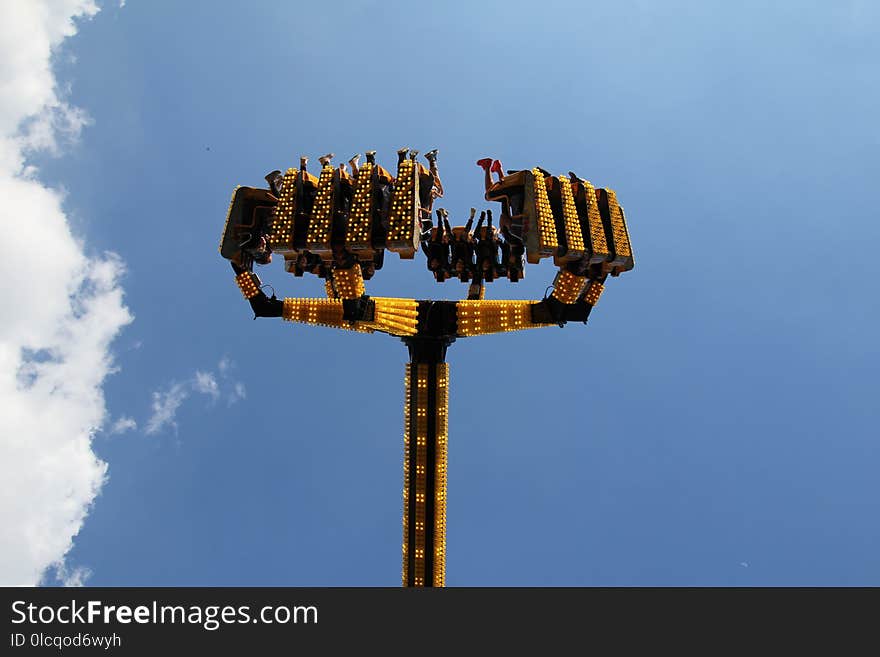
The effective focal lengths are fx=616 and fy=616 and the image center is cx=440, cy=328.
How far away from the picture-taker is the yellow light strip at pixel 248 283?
616 inches

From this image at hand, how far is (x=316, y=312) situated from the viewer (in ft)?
52.2

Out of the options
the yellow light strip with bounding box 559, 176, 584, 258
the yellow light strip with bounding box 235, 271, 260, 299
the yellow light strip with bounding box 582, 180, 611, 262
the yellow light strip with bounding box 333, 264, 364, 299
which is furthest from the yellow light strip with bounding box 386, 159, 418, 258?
the yellow light strip with bounding box 235, 271, 260, 299

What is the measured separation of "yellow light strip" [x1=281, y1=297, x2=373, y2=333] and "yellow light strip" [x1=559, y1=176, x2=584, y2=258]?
565 centimetres

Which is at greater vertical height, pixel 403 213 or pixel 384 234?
pixel 403 213

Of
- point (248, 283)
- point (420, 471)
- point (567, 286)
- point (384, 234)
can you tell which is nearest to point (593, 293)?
point (567, 286)

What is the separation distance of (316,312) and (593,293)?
6.97 m

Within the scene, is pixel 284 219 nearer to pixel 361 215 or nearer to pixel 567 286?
pixel 361 215

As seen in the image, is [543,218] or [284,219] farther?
[284,219]

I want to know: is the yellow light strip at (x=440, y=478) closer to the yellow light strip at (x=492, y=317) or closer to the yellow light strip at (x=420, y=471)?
the yellow light strip at (x=420, y=471)

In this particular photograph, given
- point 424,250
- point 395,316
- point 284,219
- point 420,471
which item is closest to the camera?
point 284,219

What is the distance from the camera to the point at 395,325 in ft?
52.0

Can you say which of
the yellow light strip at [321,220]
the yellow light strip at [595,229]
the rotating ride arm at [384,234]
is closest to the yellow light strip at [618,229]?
the rotating ride arm at [384,234]

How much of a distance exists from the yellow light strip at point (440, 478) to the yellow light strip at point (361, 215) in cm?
529
